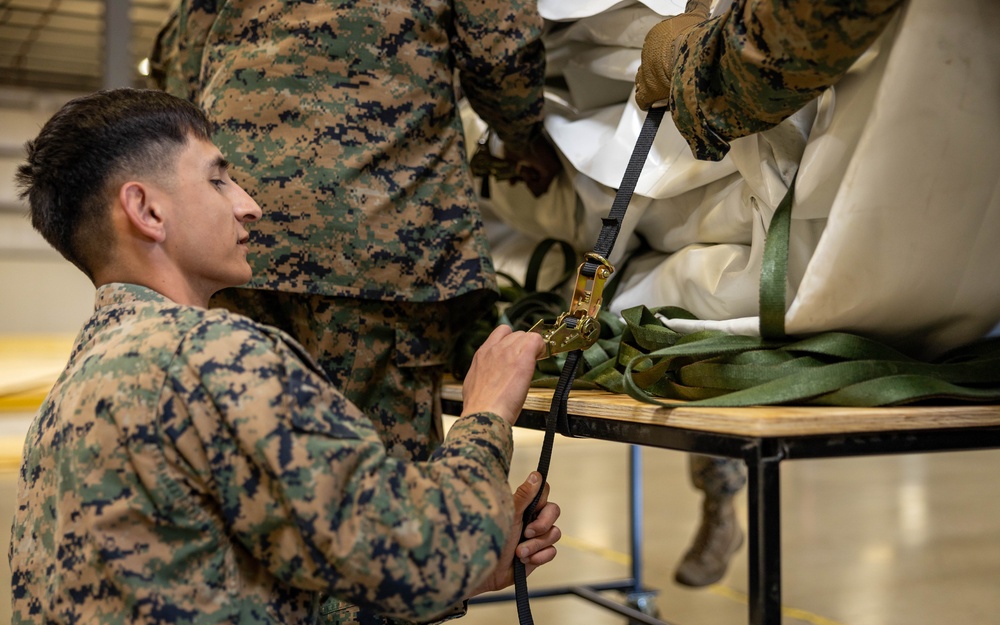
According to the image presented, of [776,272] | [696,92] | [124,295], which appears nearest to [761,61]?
[696,92]

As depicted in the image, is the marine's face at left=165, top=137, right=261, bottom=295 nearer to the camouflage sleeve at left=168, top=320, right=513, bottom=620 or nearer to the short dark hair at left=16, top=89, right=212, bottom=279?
the short dark hair at left=16, top=89, right=212, bottom=279

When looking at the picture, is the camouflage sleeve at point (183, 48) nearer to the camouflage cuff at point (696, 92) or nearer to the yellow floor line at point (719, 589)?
the camouflage cuff at point (696, 92)

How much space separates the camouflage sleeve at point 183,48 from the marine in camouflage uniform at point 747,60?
→ 103 cm

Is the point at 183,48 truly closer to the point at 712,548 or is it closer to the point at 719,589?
the point at 712,548

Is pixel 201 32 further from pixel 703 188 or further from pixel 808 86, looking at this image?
pixel 808 86

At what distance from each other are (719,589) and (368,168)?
2496 millimetres

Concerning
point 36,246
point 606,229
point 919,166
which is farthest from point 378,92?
point 36,246

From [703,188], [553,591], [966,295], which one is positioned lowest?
[553,591]

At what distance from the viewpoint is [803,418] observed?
1.05m

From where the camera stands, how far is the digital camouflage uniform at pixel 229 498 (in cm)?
93

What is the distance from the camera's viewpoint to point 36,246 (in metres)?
10.7

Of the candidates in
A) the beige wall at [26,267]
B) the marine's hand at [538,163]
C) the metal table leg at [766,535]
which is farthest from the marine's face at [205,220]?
the beige wall at [26,267]

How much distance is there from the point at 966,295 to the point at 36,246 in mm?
11145

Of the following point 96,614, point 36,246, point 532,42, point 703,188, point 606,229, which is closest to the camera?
point 96,614
